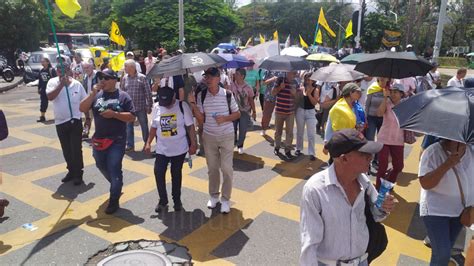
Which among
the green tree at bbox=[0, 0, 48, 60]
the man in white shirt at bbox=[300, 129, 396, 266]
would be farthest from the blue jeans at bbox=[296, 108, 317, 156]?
the green tree at bbox=[0, 0, 48, 60]

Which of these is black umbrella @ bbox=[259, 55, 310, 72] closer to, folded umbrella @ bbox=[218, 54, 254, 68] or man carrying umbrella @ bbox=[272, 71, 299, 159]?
man carrying umbrella @ bbox=[272, 71, 299, 159]

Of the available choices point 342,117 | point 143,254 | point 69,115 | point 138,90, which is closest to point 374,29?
point 138,90

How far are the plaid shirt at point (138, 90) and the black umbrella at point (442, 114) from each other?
18.1ft

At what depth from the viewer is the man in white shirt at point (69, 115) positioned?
5742 mm

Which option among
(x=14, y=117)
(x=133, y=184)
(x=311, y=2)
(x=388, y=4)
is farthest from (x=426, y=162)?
(x=311, y=2)

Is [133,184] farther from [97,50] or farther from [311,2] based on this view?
[311,2]

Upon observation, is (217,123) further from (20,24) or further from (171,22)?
(171,22)

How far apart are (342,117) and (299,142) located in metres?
2.99

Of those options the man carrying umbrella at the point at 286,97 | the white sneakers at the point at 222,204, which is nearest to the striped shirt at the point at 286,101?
the man carrying umbrella at the point at 286,97

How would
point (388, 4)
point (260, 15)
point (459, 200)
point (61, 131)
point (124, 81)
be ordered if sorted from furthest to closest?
point (260, 15) → point (388, 4) → point (124, 81) → point (61, 131) → point (459, 200)

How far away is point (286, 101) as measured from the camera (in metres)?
7.30

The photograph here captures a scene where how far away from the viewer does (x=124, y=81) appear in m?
7.63

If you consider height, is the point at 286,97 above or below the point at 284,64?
below

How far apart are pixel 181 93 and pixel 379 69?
2785 mm
